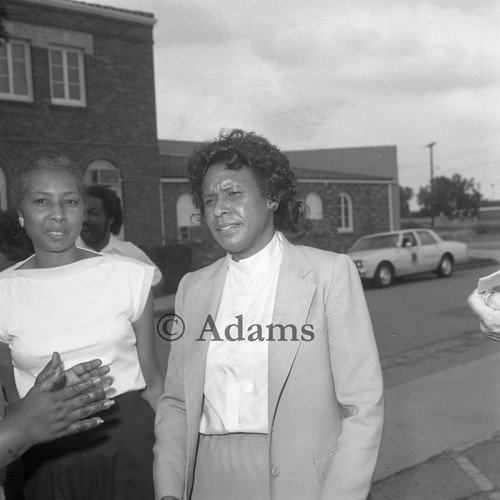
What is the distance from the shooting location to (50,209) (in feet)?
6.24

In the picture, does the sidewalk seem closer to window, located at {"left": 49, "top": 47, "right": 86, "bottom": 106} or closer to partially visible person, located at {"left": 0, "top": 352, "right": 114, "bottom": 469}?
partially visible person, located at {"left": 0, "top": 352, "right": 114, "bottom": 469}

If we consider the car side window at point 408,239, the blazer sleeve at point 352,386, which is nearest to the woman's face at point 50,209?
the blazer sleeve at point 352,386

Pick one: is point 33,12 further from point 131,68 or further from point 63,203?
point 63,203

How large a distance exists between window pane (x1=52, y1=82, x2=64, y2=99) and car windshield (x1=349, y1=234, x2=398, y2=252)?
5766mm

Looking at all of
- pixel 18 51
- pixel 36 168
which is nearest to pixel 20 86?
pixel 18 51

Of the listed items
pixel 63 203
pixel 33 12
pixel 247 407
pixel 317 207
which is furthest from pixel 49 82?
pixel 247 407

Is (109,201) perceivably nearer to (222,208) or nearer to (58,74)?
(222,208)

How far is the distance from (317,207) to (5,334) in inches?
371

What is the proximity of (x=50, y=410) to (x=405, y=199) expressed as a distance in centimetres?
560

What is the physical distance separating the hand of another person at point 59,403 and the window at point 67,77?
9.55 metres

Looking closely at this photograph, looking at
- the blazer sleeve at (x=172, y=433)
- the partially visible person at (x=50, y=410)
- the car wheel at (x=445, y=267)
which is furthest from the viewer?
the car wheel at (x=445, y=267)

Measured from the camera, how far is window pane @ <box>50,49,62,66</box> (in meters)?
10.4

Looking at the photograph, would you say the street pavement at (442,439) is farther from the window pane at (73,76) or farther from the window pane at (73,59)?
the window pane at (73,76)

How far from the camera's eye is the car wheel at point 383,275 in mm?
12148
